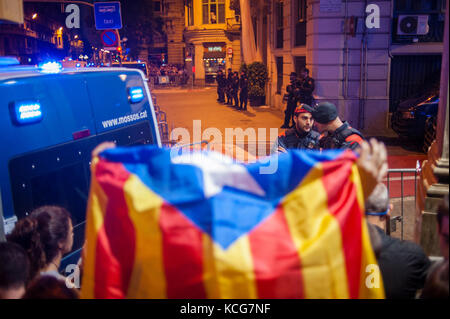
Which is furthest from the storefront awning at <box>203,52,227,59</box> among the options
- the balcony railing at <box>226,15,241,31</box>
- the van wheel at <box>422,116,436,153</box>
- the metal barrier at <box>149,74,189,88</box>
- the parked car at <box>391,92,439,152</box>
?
the van wheel at <box>422,116,436,153</box>

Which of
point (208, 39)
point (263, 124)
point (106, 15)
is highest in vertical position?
point (208, 39)

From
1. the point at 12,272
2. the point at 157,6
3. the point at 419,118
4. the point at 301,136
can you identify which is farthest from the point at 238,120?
the point at 157,6

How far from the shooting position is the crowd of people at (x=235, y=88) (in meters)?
23.8

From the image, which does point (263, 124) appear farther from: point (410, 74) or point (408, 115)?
point (408, 115)

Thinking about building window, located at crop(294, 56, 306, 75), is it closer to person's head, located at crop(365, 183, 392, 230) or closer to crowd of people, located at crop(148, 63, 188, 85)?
person's head, located at crop(365, 183, 392, 230)

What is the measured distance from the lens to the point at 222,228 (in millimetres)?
2004

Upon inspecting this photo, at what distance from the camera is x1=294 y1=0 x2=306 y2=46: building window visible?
19.1 m

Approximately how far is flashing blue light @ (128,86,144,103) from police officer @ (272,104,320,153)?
1706 millimetres

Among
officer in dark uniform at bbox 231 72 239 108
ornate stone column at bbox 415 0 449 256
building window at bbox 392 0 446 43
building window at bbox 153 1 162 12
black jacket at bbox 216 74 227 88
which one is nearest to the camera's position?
ornate stone column at bbox 415 0 449 256

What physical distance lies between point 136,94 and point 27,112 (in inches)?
65.1

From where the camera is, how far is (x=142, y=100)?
5.20 meters

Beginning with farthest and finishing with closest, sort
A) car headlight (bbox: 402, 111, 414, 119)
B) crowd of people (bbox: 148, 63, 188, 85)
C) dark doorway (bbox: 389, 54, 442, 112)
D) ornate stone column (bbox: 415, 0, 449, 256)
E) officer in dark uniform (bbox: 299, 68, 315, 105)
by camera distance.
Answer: crowd of people (bbox: 148, 63, 188, 85) < dark doorway (bbox: 389, 54, 442, 112) < officer in dark uniform (bbox: 299, 68, 315, 105) < car headlight (bbox: 402, 111, 414, 119) < ornate stone column (bbox: 415, 0, 449, 256)
